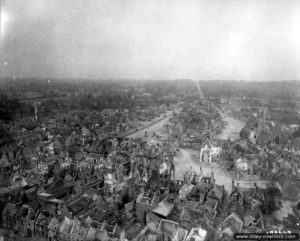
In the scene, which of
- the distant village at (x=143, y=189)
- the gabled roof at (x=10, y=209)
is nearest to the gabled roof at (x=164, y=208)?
the distant village at (x=143, y=189)

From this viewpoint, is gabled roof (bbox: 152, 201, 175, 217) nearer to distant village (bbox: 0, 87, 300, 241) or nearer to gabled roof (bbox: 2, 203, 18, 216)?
distant village (bbox: 0, 87, 300, 241)

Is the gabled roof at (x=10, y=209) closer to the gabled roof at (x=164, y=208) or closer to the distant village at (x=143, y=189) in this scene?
the distant village at (x=143, y=189)

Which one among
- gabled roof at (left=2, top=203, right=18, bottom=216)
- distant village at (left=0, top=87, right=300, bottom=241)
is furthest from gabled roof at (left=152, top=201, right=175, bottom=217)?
gabled roof at (left=2, top=203, right=18, bottom=216)

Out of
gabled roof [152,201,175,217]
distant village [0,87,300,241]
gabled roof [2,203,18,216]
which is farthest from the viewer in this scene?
gabled roof [2,203,18,216]

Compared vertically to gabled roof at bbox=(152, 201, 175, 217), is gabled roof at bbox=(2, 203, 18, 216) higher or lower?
lower

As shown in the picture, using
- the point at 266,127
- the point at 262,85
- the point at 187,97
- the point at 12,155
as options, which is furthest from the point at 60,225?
the point at 262,85

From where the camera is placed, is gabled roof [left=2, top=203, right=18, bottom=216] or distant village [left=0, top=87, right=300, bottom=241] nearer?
distant village [left=0, top=87, right=300, bottom=241]

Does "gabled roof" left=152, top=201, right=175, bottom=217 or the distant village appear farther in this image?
"gabled roof" left=152, top=201, right=175, bottom=217

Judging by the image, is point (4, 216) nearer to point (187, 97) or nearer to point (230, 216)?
point (230, 216)

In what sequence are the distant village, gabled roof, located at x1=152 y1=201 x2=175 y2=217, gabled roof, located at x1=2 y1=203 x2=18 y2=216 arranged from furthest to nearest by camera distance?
gabled roof, located at x1=2 y1=203 x2=18 y2=216 < gabled roof, located at x1=152 y1=201 x2=175 y2=217 < the distant village
